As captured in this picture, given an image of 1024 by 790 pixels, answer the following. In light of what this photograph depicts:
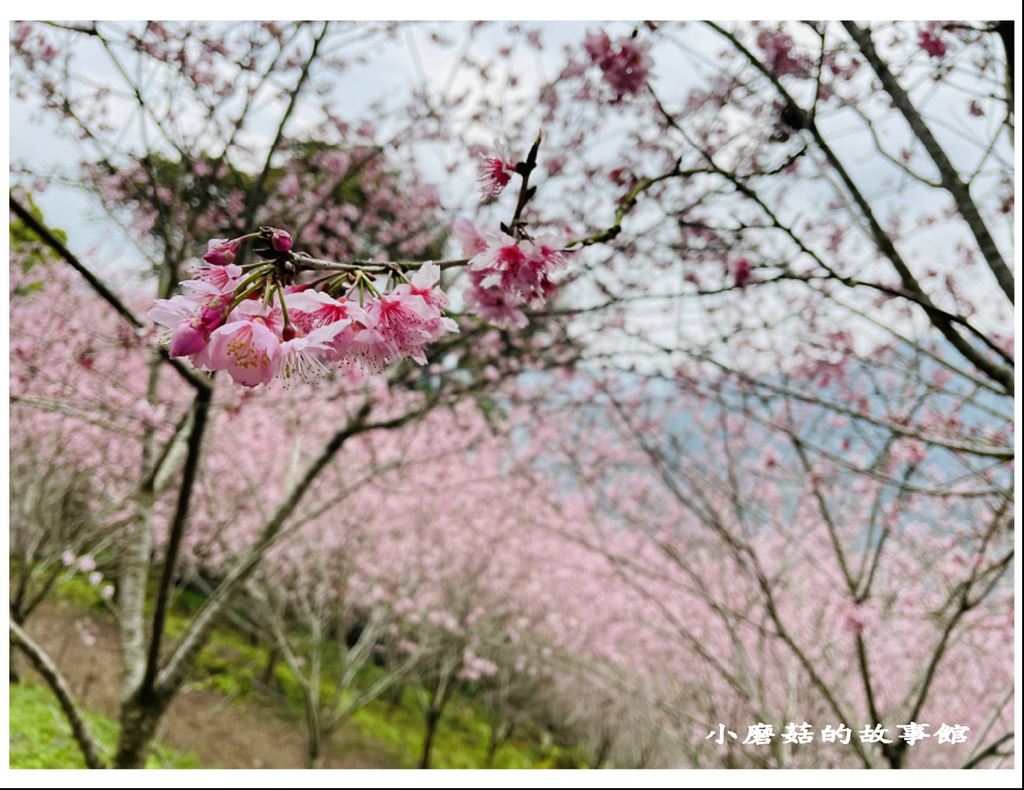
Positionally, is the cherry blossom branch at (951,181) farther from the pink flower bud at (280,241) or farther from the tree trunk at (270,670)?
the tree trunk at (270,670)

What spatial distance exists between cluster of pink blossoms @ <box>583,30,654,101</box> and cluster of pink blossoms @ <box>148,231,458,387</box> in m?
0.92

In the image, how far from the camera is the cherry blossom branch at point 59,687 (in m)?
1.56

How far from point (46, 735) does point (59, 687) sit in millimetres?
2351

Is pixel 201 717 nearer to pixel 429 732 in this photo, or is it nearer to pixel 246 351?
pixel 429 732

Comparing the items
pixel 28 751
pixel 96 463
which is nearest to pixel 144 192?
pixel 28 751

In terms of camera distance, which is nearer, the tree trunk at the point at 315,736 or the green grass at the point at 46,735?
the green grass at the point at 46,735

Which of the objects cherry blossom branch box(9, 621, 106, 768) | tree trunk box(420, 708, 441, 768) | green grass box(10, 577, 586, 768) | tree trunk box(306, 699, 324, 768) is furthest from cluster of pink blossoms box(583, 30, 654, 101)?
green grass box(10, 577, 586, 768)

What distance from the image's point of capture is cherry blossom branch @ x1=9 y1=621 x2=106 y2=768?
1.56 meters

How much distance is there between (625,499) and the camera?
3.77m

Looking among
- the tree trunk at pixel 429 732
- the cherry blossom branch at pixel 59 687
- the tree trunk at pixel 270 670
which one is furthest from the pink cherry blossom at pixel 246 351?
the tree trunk at pixel 270 670

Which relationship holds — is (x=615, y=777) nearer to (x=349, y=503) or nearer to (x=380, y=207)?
(x=380, y=207)

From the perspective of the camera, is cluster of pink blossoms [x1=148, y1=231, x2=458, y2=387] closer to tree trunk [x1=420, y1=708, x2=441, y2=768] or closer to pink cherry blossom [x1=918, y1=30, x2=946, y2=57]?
pink cherry blossom [x1=918, y1=30, x2=946, y2=57]

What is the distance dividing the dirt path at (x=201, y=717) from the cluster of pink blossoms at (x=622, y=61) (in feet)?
16.6
